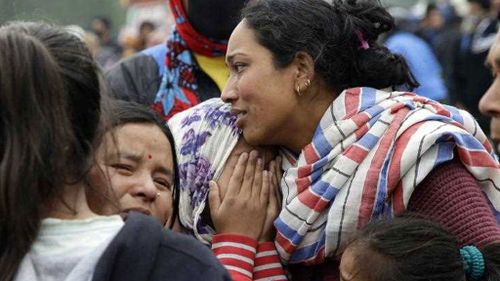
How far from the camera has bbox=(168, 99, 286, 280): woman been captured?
3281 mm

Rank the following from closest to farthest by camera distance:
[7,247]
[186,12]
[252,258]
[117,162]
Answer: [7,247], [117,162], [252,258], [186,12]

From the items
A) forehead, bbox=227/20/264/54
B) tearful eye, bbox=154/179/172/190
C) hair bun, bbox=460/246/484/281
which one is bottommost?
hair bun, bbox=460/246/484/281

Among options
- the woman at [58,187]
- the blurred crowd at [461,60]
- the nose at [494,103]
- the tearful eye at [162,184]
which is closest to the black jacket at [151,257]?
the woman at [58,187]

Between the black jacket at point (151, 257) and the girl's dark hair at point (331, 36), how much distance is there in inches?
44.9

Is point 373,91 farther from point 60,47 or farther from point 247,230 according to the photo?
point 60,47

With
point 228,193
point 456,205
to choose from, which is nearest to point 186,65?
point 228,193

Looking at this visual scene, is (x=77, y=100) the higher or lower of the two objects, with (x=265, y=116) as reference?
higher

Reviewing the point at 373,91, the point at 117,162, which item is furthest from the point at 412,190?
the point at 117,162

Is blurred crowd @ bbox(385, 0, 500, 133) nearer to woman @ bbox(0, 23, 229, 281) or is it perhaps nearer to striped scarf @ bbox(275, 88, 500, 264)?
striped scarf @ bbox(275, 88, 500, 264)

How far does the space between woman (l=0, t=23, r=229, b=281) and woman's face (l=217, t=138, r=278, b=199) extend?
1073 millimetres

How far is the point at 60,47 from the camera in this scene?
2.29 metres

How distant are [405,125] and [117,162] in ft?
2.47

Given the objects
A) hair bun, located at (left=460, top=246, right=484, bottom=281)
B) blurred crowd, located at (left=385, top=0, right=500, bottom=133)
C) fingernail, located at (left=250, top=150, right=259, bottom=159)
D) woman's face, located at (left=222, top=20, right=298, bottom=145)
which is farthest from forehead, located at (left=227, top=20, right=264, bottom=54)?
blurred crowd, located at (left=385, top=0, right=500, bottom=133)

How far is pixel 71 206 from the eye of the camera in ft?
7.54
